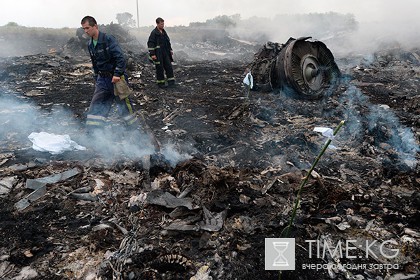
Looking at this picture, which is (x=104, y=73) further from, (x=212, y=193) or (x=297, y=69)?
(x=297, y=69)

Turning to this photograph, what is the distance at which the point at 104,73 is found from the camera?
190 inches

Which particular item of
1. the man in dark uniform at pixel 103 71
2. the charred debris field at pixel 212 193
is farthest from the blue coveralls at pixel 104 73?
the charred debris field at pixel 212 193

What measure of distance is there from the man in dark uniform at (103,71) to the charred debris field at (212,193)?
1.48ft

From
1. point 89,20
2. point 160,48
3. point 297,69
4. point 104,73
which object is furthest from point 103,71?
point 297,69

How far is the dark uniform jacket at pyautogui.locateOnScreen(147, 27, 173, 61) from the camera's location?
8.25 metres

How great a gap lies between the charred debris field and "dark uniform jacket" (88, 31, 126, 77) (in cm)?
115

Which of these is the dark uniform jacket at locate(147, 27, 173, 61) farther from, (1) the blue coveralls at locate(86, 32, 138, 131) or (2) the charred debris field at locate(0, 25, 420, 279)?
(1) the blue coveralls at locate(86, 32, 138, 131)

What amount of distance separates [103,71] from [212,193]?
109 inches

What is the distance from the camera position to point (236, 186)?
361cm

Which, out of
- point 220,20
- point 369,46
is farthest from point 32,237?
point 220,20

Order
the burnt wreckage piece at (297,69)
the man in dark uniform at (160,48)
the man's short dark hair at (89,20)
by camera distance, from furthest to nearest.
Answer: the man in dark uniform at (160,48)
the burnt wreckage piece at (297,69)
the man's short dark hair at (89,20)

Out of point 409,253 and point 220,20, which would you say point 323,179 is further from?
point 220,20

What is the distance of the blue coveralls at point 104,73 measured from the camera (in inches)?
185

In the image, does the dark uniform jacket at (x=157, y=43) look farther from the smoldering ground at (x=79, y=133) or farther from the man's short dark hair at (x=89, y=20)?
the man's short dark hair at (x=89, y=20)
